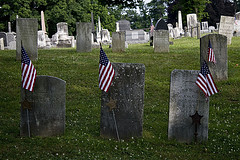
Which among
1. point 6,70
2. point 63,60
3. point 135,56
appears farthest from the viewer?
point 135,56

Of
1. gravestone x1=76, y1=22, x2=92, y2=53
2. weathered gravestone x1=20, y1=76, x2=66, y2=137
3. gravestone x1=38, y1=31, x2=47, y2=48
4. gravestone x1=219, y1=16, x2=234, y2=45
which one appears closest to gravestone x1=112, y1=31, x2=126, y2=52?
gravestone x1=76, y1=22, x2=92, y2=53

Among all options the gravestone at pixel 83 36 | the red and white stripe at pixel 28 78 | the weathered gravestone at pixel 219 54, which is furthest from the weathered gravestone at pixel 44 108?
the gravestone at pixel 83 36

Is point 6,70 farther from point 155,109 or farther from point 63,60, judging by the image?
point 155,109

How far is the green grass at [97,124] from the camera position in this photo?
6.03m

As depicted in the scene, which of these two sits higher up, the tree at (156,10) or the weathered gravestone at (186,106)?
the tree at (156,10)

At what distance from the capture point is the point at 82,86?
11.1m

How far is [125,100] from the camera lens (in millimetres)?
6676

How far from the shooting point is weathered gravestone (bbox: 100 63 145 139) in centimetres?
664

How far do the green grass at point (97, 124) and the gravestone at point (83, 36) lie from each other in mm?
4289

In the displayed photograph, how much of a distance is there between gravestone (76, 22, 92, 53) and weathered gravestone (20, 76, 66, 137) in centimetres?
1153

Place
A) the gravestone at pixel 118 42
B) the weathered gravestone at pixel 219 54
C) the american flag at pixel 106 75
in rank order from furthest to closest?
1. the gravestone at pixel 118 42
2. the weathered gravestone at pixel 219 54
3. the american flag at pixel 106 75

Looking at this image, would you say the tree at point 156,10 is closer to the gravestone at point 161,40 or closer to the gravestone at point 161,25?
the gravestone at point 161,25

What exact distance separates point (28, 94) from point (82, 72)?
20.1 feet

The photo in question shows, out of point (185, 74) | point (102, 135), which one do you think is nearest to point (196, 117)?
point (185, 74)
